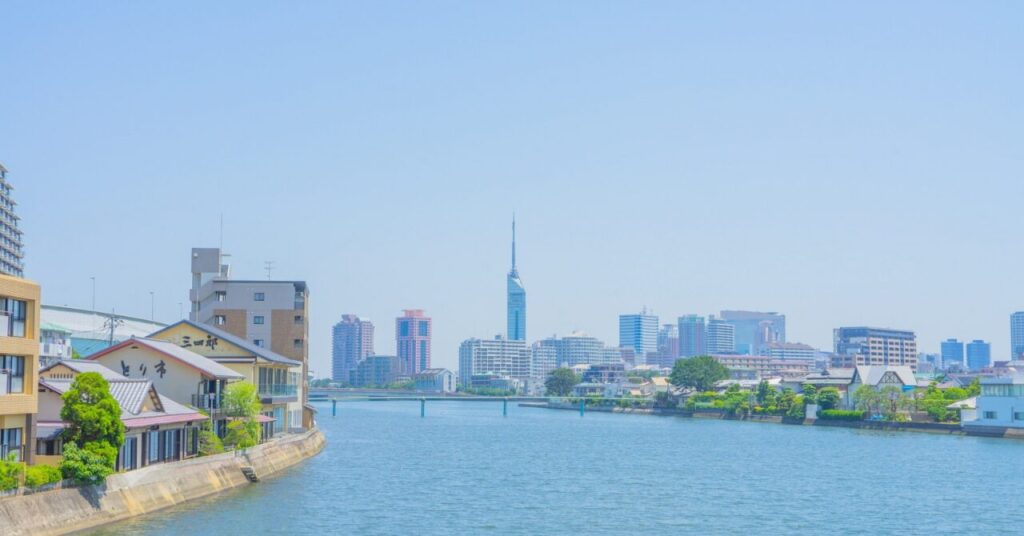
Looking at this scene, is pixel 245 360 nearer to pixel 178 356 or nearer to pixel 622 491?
pixel 178 356

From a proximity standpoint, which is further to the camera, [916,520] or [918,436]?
[918,436]

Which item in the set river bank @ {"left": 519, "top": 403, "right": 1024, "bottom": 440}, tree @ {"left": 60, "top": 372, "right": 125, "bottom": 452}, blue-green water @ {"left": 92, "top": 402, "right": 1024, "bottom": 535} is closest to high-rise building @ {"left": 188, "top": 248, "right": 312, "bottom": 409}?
blue-green water @ {"left": 92, "top": 402, "right": 1024, "bottom": 535}

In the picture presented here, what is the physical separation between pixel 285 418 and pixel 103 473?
2972 centimetres

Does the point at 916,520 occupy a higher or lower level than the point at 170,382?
lower

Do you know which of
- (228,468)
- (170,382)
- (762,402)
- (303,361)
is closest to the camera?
(228,468)

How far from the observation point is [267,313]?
69375 millimetres

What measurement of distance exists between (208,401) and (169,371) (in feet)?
6.15

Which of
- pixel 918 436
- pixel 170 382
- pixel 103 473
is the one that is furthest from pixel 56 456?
pixel 918 436

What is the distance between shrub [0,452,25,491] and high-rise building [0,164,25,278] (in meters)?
85.8

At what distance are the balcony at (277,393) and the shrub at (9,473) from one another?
25.3 meters

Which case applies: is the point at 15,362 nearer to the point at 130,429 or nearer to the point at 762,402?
the point at 130,429

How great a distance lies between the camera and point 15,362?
91.2 ft

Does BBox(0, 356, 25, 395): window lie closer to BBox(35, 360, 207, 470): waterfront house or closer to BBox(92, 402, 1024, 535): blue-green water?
BBox(35, 360, 207, 470): waterfront house

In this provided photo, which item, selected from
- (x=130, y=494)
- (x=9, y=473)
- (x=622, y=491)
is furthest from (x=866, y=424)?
(x=9, y=473)
